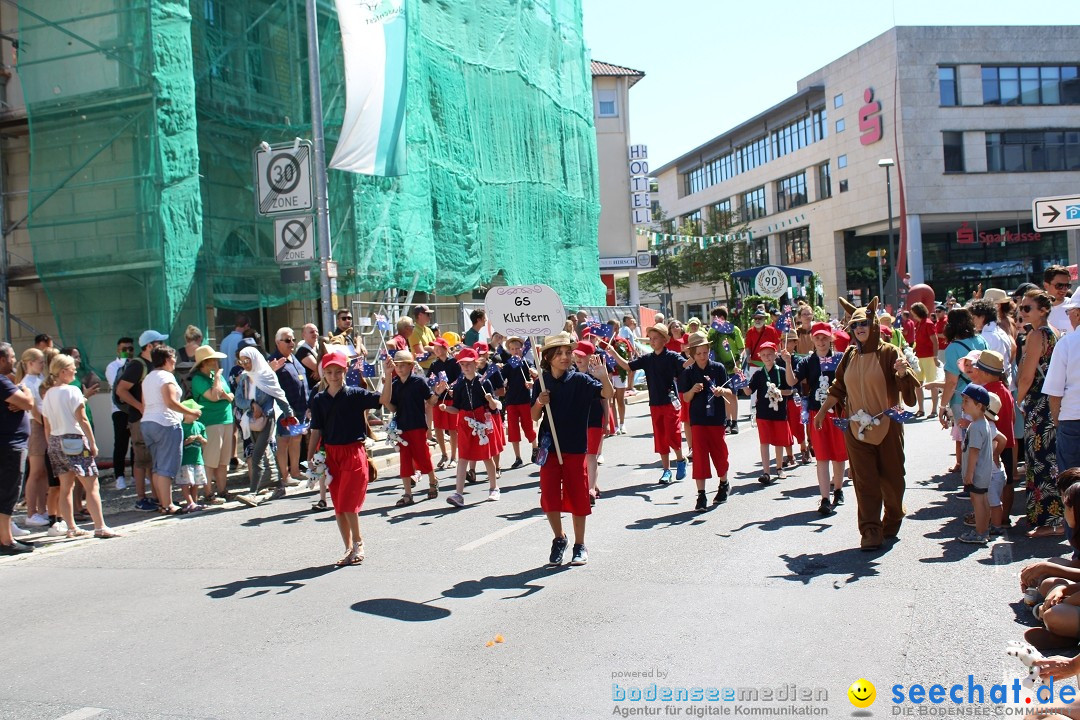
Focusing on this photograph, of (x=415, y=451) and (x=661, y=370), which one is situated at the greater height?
(x=661, y=370)

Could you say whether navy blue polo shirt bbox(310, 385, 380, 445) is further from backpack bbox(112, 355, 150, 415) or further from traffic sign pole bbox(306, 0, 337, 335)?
traffic sign pole bbox(306, 0, 337, 335)

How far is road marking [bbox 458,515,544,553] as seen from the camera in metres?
8.59

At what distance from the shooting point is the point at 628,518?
378 inches

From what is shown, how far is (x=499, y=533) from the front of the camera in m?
9.16

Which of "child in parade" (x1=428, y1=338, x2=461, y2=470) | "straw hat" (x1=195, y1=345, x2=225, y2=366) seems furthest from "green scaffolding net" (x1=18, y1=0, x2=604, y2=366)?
"child in parade" (x1=428, y1=338, x2=461, y2=470)

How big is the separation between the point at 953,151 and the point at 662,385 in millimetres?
43621

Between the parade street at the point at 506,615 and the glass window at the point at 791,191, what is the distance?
5144 cm

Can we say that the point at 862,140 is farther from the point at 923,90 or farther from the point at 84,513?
the point at 84,513

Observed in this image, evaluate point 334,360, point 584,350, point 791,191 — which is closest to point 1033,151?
Result: point 791,191

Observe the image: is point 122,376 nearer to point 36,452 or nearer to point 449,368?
point 36,452

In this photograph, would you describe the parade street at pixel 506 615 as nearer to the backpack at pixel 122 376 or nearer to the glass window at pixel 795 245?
the backpack at pixel 122 376

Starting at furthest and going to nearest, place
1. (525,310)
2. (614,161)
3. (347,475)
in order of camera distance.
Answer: (614,161), (525,310), (347,475)

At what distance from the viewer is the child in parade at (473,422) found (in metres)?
11.1

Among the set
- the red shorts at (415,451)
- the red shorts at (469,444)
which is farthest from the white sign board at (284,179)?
the red shorts at (469,444)
